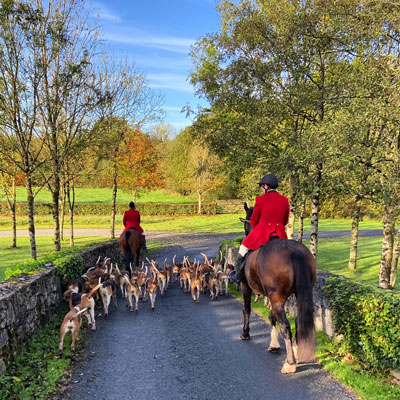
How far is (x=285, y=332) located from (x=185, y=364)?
1.76 m

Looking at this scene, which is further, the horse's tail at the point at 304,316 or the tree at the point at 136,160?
the tree at the point at 136,160

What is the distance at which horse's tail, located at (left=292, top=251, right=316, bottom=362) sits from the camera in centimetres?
533

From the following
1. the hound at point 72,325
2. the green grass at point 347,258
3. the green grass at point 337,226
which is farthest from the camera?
the green grass at point 337,226

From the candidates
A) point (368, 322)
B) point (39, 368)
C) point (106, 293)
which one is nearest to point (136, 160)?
point (106, 293)

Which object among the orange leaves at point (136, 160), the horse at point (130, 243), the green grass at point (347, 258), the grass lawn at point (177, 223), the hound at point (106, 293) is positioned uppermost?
the orange leaves at point (136, 160)

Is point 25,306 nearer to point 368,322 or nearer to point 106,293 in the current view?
point 106,293

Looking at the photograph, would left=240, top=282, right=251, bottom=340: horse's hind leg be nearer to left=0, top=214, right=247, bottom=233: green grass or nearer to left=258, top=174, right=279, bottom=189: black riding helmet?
left=258, top=174, right=279, bottom=189: black riding helmet

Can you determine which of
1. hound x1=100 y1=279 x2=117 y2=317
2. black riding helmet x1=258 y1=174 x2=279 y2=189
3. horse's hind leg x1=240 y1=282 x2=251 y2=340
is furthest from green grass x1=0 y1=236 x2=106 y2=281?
black riding helmet x1=258 y1=174 x2=279 y2=189

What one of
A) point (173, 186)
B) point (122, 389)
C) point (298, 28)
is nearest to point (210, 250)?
point (298, 28)

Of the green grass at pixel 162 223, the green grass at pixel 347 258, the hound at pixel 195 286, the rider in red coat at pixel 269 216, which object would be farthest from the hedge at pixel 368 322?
the green grass at pixel 162 223

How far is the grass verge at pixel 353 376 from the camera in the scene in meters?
4.73

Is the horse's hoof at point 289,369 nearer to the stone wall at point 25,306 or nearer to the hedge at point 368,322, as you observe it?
the hedge at point 368,322

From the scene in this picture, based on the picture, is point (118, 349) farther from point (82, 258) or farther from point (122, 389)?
point (82, 258)

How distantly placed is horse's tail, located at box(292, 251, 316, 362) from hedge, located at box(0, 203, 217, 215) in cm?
3954
